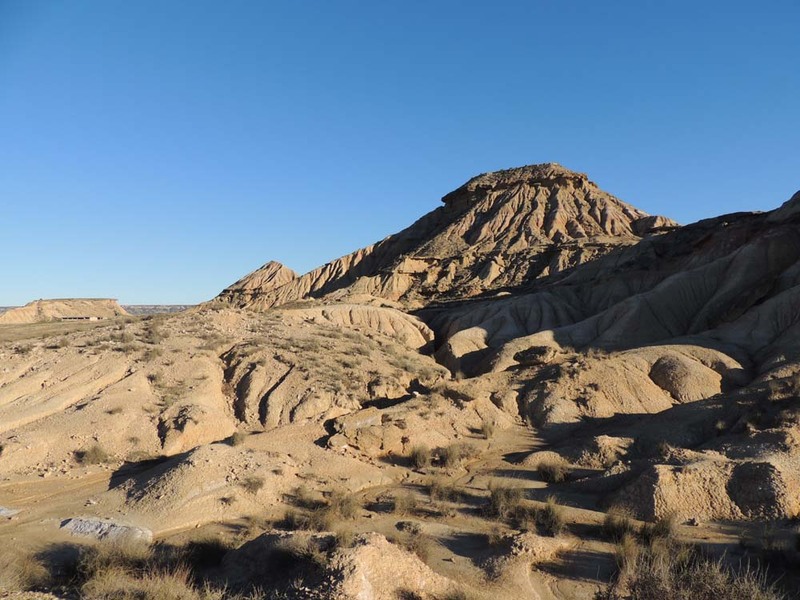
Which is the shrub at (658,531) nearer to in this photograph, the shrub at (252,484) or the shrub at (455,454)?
the shrub at (455,454)

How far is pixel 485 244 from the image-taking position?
→ 65.0m

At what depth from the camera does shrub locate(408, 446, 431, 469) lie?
14.2 meters

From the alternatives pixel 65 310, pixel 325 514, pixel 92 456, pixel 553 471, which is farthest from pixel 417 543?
pixel 65 310

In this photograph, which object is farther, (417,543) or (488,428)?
(488,428)

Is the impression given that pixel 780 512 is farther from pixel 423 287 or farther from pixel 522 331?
pixel 423 287

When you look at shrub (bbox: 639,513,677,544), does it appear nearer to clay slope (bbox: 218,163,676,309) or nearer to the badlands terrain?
the badlands terrain

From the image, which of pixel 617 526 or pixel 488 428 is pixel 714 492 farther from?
pixel 488 428

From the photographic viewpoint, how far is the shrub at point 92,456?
544 inches

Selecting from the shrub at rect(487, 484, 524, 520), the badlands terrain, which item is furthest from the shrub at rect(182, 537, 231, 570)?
the shrub at rect(487, 484, 524, 520)

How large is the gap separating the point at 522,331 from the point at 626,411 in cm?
1924

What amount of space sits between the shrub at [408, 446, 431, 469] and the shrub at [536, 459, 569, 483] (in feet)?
9.62

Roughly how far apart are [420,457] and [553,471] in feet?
11.6

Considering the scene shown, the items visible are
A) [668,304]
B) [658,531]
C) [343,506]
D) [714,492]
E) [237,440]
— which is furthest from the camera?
[668,304]

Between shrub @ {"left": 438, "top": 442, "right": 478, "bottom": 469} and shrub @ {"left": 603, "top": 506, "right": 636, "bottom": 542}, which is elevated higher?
shrub @ {"left": 438, "top": 442, "right": 478, "bottom": 469}
